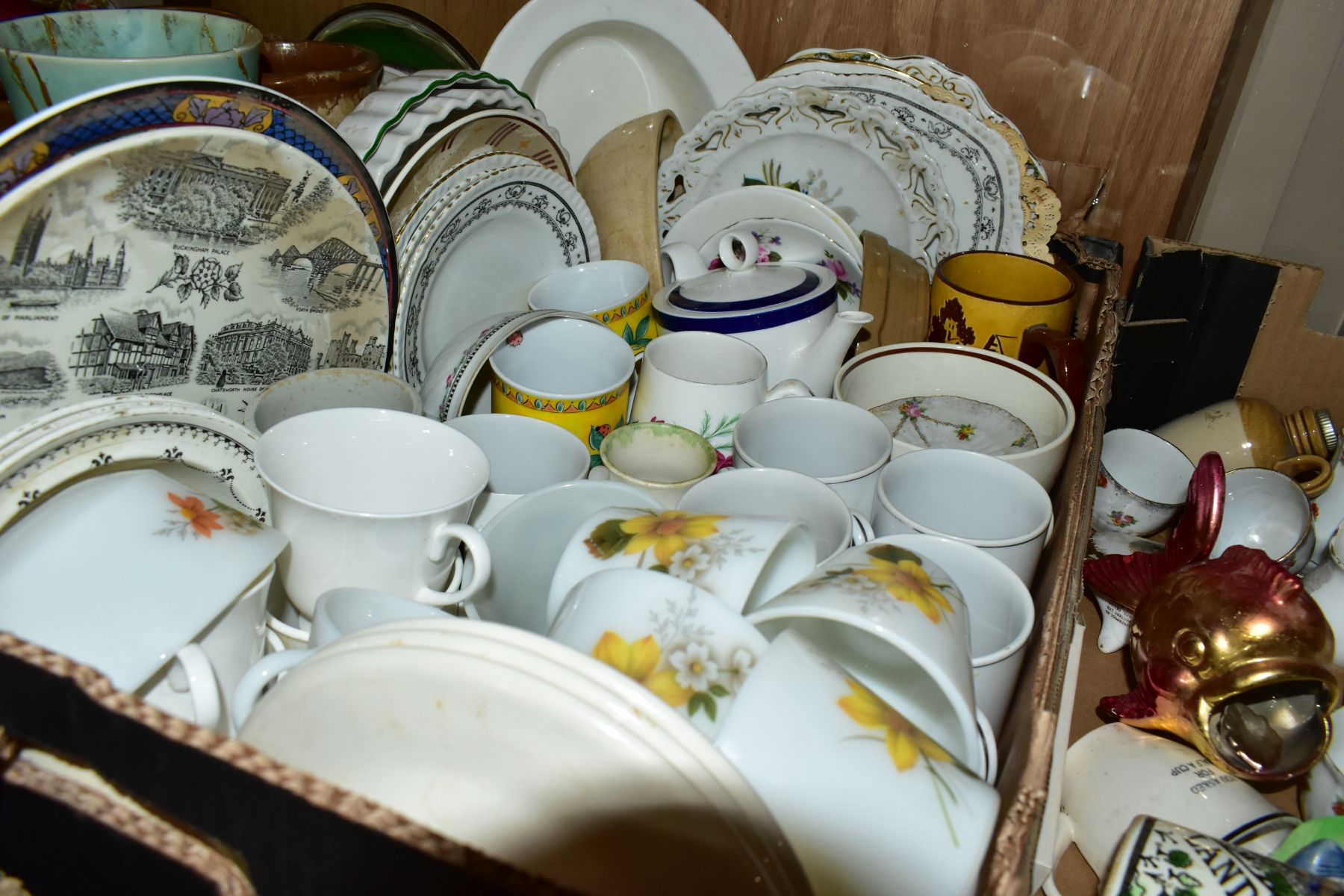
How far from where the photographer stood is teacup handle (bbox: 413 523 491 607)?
21.4 inches

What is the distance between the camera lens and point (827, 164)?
0.95 metres

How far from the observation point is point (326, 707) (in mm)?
358

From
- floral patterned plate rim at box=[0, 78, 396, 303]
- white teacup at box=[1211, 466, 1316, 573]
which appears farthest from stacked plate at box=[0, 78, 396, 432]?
white teacup at box=[1211, 466, 1316, 573]

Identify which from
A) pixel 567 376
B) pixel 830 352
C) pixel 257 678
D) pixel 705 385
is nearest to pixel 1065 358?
pixel 830 352

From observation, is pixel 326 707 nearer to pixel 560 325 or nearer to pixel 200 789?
pixel 200 789

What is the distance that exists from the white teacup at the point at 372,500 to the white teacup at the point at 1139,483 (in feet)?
1.77

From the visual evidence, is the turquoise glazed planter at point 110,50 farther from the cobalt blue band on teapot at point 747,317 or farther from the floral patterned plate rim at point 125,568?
the cobalt blue band on teapot at point 747,317

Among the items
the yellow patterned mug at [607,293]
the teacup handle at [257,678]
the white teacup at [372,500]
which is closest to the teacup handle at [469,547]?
the white teacup at [372,500]

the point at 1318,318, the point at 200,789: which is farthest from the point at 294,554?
the point at 1318,318

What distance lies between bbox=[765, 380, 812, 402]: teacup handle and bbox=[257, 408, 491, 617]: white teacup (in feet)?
0.92

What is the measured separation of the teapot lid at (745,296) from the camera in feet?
2.66

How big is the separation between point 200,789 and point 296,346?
0.44m

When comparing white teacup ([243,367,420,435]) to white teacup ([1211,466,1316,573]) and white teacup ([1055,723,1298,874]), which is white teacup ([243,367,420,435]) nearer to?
white teacup ([1055,723,1298,874])

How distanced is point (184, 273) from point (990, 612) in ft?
1.87
